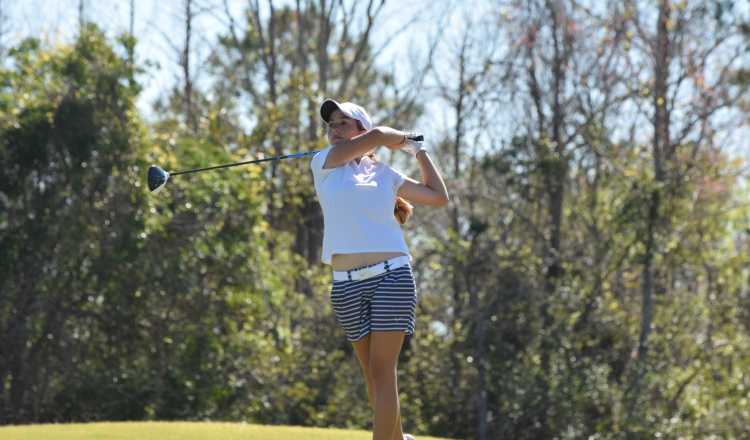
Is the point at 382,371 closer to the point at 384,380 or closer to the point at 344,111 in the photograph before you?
the point at 384,380

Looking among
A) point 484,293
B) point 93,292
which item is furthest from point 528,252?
point 93,292

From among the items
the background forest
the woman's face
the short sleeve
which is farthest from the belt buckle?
the background forest

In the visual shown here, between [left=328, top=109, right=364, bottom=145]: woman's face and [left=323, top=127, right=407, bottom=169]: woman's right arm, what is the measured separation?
121 millimetres

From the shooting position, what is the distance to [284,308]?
1220cm

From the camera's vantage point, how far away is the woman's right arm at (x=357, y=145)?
4434 mm

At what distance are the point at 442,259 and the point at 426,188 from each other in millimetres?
8222

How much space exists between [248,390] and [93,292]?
6.24ft

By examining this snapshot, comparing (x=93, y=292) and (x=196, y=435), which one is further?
(x=93, y=292)

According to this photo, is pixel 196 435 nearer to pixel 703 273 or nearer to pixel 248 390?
pixel 248 390

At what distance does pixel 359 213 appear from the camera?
14.5 feet

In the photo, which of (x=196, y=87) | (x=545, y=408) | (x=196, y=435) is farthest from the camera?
(x=196, y=87)

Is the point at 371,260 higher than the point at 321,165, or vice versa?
the point at 321,165

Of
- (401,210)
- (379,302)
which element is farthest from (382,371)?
(401,210)

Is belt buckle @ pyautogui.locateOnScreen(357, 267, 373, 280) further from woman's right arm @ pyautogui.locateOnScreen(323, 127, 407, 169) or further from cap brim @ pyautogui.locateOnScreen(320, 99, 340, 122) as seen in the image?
cap brim @ pyautogui.locateOnScreen(320, 99, 340, 122)
